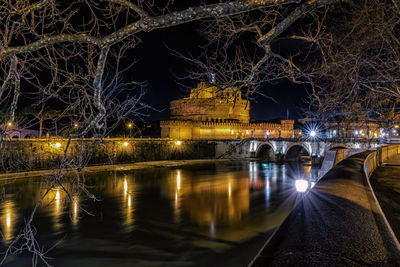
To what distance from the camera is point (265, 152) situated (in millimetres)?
46531

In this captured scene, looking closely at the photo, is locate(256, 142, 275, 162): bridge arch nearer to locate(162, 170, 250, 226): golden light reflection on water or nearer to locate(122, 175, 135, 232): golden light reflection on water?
locate(162, 170, 250, 226): golden light reflection on water

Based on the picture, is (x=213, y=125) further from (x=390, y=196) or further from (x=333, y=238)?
(x=333, y=238)

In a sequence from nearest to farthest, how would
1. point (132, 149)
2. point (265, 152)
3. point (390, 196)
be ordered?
point (390, 196)
point (132, 149)
point (265, 152)

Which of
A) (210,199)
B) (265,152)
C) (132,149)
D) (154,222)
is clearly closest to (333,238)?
(154,222)

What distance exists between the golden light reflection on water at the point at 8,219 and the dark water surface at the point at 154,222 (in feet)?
0.11

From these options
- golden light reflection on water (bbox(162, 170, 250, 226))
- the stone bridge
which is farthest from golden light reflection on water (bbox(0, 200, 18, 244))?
the stone bridge

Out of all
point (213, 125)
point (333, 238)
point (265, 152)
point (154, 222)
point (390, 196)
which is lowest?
point (154, 222)

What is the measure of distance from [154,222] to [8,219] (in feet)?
20.5

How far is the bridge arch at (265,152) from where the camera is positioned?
142 feet

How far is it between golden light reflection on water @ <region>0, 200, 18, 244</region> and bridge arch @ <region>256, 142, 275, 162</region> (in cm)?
3444

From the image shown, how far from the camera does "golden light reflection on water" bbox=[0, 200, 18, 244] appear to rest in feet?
33.4

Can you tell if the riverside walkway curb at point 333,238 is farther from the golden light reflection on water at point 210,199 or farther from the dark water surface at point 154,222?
the golden light reflection on water at point 210,199

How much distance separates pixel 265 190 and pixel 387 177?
503 inches

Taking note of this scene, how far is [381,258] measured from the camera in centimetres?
161
